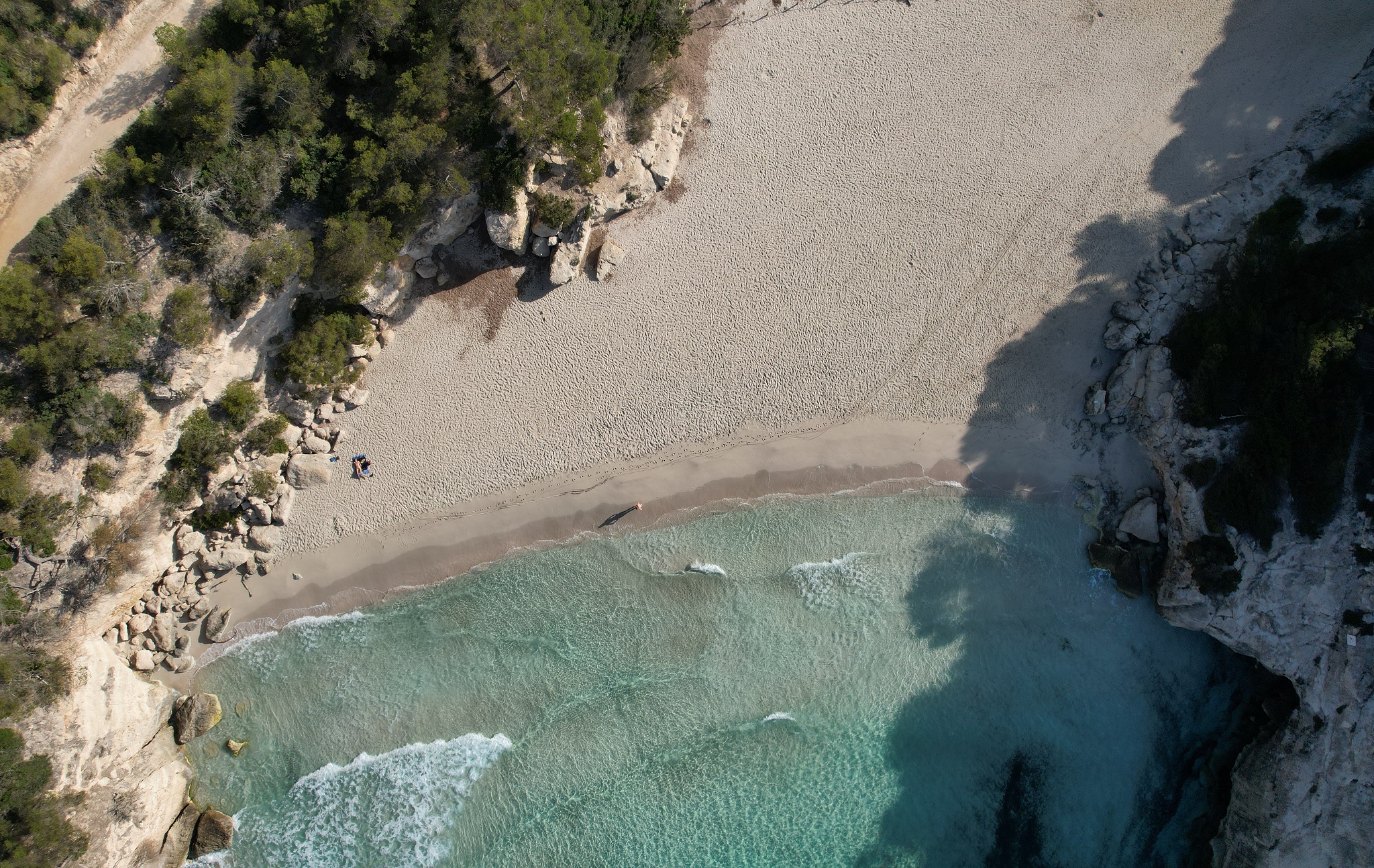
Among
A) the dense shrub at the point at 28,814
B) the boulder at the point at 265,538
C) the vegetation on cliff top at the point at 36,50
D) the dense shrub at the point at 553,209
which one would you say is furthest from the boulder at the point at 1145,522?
the vegetation on cliff top at the point at 36,50

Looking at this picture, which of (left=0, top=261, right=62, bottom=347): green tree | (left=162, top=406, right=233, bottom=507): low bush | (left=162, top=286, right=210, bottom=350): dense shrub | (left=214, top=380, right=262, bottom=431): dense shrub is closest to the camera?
(left=0, top=261, right=62, bottom=347): green tree

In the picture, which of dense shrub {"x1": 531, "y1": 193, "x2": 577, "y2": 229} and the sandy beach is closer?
dense shrub {"x1": 531, "y1": 193, "x2": 577, "y2": 229}

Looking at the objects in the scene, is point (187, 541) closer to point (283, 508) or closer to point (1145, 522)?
point (283, 508)

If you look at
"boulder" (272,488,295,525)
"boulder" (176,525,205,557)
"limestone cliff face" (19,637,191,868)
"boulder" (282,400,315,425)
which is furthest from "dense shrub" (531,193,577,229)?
"limestone cliff face" (19,637,191,868)

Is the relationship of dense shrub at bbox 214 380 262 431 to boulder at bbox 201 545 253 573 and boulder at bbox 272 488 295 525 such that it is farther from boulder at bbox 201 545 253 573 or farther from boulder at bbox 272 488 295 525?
boulder at bbox 201 545 253 573

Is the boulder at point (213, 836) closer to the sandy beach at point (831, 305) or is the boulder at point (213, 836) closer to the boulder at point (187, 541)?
the sandy beach at point (831, 305)

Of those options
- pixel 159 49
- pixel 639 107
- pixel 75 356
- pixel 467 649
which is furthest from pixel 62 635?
pixel 639 107

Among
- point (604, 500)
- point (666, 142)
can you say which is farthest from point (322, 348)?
point (666, 142)

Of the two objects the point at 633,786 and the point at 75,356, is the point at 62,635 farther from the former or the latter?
the point at 633,786
